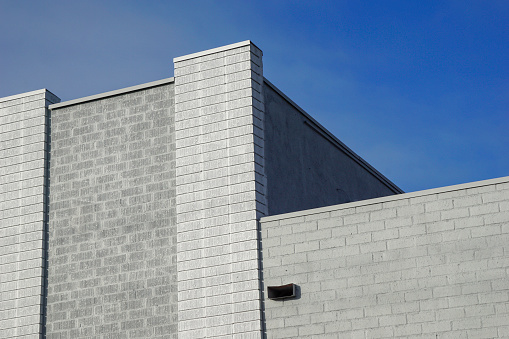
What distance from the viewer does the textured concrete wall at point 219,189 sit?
18.7 metres

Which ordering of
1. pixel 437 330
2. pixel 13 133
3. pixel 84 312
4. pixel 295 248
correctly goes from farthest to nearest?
pixel 13 133
pixel 84 312
pixel 295 248
pixel 437 330

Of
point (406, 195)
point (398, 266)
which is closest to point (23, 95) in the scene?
point (406, 195)

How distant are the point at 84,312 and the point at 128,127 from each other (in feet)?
14.3

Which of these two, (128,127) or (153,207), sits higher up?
(128,127)

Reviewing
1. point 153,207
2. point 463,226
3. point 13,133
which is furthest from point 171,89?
point 463,226

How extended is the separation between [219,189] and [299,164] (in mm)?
2928

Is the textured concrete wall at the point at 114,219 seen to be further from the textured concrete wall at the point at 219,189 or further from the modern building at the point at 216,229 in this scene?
the textured concrete wall at the point at 219,189

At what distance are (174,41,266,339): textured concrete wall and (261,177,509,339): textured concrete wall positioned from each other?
0.58 m

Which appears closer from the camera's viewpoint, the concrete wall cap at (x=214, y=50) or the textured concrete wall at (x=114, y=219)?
the textured concrete wall at (x=114, y=219)

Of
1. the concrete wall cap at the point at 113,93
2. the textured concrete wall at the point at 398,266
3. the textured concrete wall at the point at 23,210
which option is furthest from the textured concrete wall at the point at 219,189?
the textured concrete wall at the point at 23,210

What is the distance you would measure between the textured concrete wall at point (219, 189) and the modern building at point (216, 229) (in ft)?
0.10

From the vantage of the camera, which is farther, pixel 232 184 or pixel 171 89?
pixel 171 89

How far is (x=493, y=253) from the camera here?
55.5ft

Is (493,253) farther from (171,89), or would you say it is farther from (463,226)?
(171,89)
